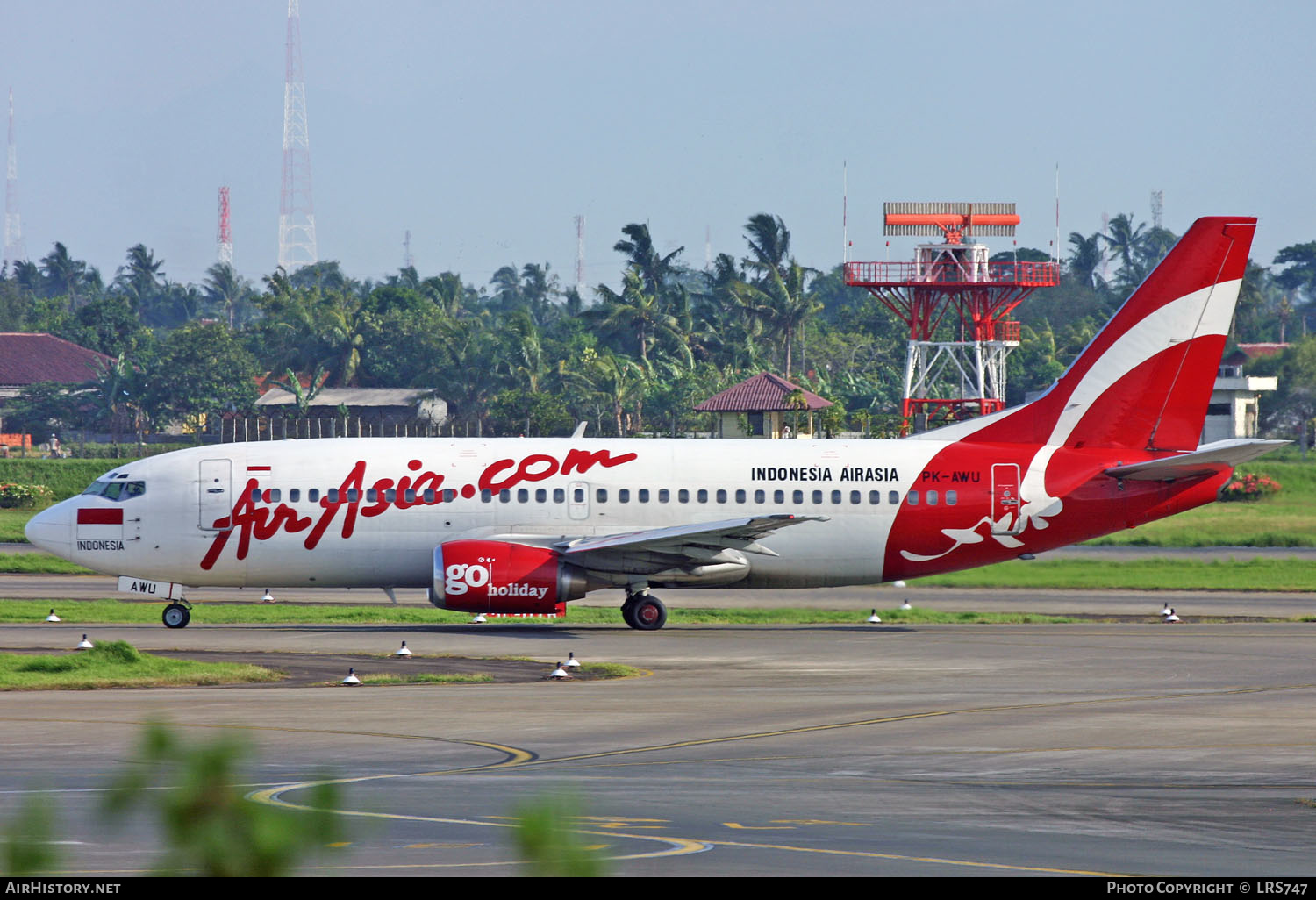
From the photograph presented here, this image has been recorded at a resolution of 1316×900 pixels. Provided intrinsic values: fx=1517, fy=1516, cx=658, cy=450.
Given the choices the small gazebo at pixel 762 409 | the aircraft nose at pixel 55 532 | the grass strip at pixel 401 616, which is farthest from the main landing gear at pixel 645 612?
the small gazebo at pixel 762 409

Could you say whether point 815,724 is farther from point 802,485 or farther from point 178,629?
point 178,629

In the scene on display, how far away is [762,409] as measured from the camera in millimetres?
79625

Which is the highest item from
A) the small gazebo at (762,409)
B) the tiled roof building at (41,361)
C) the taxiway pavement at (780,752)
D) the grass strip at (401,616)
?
the tiled roof building at (41,361)

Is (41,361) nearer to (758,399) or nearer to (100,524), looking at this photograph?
(758,399)

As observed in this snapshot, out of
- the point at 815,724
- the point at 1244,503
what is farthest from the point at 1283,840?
the point at 1244,503

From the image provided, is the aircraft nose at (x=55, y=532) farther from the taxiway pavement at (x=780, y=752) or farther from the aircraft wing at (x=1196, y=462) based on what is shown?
the aircraft wing at (x=1196, y=462)

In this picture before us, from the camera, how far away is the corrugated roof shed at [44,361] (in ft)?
425

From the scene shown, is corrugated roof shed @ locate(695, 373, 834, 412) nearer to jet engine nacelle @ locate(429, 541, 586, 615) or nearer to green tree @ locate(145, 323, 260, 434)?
green tree @ locate(145, 323, 260, 434)

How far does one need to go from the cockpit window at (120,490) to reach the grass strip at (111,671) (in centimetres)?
743

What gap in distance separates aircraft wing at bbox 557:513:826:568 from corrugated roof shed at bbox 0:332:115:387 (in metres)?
103

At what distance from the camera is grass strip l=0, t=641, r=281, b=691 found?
24.8 metres

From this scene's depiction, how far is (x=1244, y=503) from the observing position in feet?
221

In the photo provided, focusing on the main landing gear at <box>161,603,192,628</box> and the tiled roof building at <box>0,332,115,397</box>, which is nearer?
the main landing gear at <box>161,603,192,628</box>

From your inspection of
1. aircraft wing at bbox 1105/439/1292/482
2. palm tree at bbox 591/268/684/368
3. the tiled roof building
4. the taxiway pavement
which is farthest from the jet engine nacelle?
the tiled roof building
